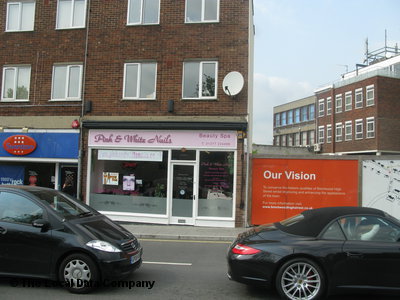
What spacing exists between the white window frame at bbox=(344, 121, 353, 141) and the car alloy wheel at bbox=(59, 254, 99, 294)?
4170cm

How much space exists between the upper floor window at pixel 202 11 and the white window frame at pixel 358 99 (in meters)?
32.4

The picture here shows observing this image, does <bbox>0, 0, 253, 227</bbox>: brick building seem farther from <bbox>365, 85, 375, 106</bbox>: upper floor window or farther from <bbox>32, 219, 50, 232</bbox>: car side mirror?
<bbox>365, 85, 375, 106</bbox>: upper floor window

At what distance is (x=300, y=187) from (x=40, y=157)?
957 centimetres

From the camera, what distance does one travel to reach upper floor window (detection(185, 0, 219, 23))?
13.4 m

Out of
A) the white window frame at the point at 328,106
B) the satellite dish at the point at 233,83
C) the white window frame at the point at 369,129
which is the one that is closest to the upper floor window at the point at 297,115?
the white window frame at the point at 328,106

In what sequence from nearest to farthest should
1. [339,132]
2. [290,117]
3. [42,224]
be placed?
1. [42,224]
2. [339,132]
3. [290,117]

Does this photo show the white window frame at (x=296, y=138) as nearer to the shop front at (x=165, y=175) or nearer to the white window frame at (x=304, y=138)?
the white window frame at (x=304, y=138)

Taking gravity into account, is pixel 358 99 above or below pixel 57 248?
above

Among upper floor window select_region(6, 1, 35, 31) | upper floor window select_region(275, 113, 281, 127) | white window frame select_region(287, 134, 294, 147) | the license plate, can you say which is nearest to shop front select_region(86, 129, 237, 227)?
upper floor window select_region(6, 1, 35, 31)

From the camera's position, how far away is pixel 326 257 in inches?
195

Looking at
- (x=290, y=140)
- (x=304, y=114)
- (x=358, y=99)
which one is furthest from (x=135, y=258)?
(x=290, y=140)

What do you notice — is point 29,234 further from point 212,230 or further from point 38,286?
point 212,230

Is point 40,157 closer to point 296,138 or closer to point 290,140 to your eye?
point 296,138

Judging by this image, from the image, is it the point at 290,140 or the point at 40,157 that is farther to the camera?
the point at 290,140
